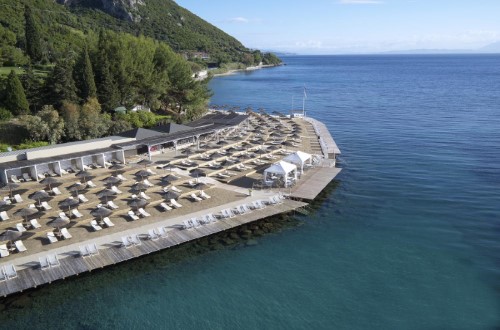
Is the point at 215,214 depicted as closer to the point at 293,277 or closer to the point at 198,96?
the point at 293,277

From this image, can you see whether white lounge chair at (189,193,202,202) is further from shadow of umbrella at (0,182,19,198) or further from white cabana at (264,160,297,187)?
shadow of umbrella at (0,182,19,198)

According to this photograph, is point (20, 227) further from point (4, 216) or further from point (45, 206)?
point (45, 206)

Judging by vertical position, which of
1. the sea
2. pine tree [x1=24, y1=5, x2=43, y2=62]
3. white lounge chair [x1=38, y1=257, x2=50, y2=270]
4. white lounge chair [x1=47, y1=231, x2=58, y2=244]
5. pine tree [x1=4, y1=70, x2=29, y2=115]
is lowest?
the sea

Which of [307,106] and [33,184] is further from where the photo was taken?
[307,106]

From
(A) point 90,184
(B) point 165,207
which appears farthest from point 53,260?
(A) point 90,184

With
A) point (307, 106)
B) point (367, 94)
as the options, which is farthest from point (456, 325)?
point (367, 94)

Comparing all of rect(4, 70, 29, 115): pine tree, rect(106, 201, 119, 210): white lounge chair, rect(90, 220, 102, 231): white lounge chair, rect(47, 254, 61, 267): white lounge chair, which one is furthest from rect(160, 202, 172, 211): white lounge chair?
rect(4, 70, 29, 115): pine tree
